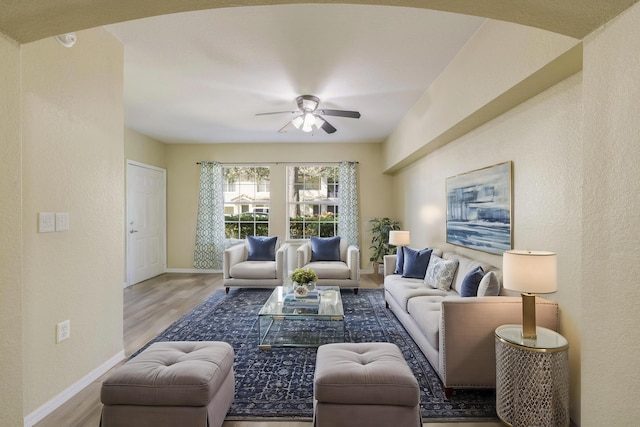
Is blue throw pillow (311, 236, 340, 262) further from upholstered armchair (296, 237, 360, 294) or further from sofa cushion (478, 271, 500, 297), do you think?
sofa cushion (478, 271, 500, 297)

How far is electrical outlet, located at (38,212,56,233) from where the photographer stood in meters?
1.99

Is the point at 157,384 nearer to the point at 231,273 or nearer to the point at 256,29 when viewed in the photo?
the point at 256,29

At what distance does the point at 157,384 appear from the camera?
168 centimetres

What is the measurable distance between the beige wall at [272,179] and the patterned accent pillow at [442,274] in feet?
9.62

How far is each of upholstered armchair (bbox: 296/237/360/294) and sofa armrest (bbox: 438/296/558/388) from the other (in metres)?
2.65

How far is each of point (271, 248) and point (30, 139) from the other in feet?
12.2

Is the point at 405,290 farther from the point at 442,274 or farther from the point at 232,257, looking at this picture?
the point at 232,257

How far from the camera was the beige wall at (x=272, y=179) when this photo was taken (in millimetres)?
6359

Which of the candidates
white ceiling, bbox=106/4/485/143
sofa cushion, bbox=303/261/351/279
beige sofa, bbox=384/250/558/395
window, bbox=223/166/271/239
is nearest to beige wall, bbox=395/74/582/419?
beige sofa, bbox=384/250/558/395

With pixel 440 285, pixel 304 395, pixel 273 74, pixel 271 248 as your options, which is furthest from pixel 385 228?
pixel 304 395

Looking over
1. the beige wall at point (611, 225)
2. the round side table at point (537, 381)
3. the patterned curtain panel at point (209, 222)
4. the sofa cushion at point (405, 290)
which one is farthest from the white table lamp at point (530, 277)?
the patterned curtain panel at point (209, 222)

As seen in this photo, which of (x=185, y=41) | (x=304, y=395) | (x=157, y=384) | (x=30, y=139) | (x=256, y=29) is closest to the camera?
(x=157, y=384)

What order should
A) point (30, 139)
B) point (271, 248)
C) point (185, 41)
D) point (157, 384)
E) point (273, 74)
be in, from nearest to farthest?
point (157, 384) < point (30, 139) < point (185, 41) < point (273, 74) < point (271, 248)

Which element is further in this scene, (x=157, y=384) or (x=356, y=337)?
(x=356, y=337)
